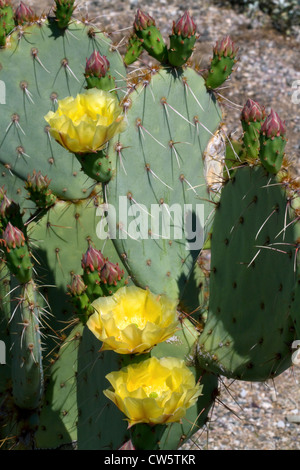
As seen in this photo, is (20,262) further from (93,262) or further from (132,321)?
(132,321)

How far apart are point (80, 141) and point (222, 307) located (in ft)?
1.79

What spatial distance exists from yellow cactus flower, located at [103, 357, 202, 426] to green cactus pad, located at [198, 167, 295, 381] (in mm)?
361

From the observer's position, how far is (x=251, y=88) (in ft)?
13.0

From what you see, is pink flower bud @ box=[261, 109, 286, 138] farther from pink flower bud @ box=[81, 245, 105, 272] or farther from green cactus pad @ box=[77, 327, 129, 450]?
green cactus pad @ box=[77, 327, 129, 450]

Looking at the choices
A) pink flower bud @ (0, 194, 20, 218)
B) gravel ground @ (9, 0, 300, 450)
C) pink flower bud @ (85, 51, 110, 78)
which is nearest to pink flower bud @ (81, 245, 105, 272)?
pink flower bud @ (0, 194, 20, 218)

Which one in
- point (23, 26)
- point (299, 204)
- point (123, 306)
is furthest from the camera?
point (23, 26)

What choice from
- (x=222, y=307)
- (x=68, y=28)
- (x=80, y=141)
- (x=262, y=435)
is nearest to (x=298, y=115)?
(x=262, y=435)

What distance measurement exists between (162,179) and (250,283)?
33 cm

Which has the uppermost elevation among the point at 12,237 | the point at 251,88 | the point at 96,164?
the point at 96,164

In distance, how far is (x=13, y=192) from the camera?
6.59ft

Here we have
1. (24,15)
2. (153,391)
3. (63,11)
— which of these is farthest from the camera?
(24,15)

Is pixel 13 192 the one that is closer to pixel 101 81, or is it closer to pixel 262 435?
pixel 101 81

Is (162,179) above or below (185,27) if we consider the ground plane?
below

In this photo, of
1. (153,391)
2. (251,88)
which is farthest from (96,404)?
(251,88)
